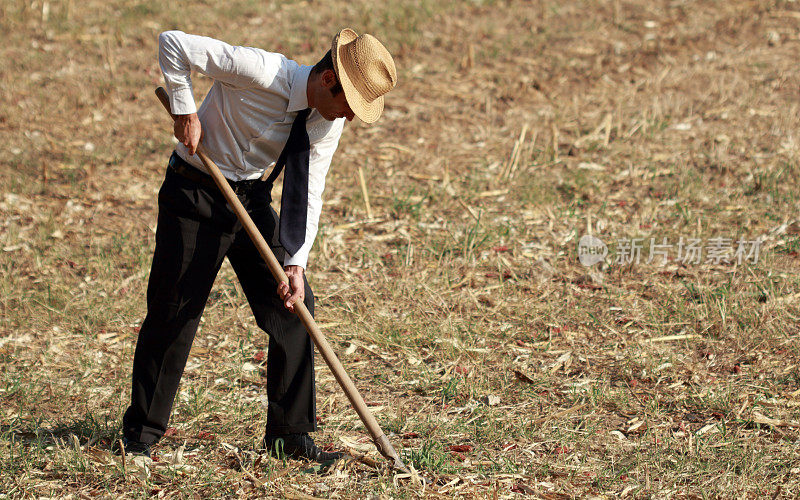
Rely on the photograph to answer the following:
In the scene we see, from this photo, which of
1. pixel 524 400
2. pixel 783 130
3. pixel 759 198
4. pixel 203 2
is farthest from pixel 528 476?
pixel 203 2

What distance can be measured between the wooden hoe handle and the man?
0.06 m

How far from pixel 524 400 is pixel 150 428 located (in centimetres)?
198

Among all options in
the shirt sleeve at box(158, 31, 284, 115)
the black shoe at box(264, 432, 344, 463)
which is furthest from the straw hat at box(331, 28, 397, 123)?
the black shoe at box(264, 432, 344, 463)

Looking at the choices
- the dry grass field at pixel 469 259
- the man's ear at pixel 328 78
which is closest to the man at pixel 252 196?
the man's ear at pixel 328 78

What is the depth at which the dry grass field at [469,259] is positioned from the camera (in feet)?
12.7

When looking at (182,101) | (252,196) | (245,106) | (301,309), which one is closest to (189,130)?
(182,101)

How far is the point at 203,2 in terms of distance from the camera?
998cm

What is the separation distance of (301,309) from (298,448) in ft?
2.52

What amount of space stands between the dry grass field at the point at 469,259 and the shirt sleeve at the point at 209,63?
1.71 m

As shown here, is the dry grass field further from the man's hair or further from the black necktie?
the man's hair

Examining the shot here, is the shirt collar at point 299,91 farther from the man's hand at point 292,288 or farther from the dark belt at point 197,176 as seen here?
the man's hand at point 292,288

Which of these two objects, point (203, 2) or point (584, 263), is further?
point (203, 2)

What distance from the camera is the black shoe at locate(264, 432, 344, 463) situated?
12.4ft

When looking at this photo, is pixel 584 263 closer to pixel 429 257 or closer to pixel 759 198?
pixel 429 257
